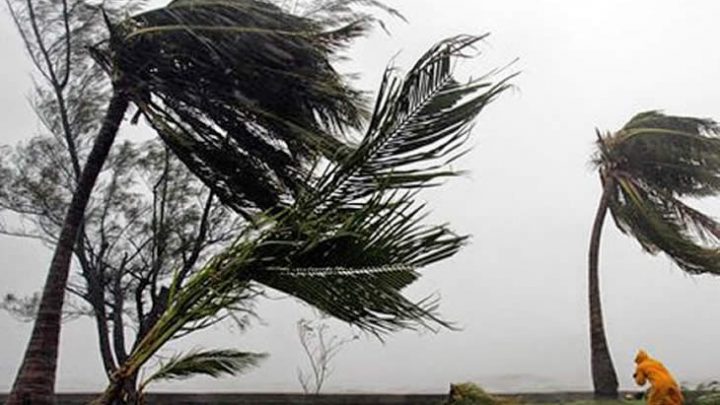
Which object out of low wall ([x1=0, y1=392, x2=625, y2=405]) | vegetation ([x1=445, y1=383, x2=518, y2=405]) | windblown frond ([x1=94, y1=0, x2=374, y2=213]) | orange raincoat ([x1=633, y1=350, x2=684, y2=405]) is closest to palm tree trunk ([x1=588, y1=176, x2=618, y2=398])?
low wall ([x1=0, y1=392, x2=625, y2=405])

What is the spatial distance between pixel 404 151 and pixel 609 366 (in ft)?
32.2

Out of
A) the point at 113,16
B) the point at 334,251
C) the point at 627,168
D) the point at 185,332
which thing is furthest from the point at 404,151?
the point at 627,168

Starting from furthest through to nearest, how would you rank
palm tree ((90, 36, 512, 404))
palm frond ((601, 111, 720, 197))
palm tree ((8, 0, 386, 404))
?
palm frond ((601, 111, 720, 197)) → palm tree ((8, 0, 386, 404)) → palm tree ((90, 36, 512, 404))

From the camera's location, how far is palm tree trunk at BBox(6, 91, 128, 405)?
15.8ft

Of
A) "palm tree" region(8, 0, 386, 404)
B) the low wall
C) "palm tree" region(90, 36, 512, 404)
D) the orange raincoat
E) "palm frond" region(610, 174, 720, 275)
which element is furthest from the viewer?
"palm frond" region(610, 174, 720, 275)

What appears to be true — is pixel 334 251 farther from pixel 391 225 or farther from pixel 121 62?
pixel 121 62

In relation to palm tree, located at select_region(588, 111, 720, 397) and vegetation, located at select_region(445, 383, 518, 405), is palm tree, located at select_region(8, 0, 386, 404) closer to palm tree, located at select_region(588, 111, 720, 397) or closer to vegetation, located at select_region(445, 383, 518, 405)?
vegetation, located at select_region(445, 383, 518, 405)

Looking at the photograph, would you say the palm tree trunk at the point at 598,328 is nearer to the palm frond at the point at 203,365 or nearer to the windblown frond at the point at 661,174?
the windblown frond at the point at 661,174

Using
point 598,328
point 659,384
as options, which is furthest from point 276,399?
point 598,328

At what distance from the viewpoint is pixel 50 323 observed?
5070mm

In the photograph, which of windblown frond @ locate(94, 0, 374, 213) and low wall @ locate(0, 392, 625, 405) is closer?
windblown frond @ locate(94, 0, 374, 213)

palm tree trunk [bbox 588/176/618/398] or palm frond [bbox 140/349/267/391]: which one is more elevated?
palm tree trunk [bbox 588/176/618/398]

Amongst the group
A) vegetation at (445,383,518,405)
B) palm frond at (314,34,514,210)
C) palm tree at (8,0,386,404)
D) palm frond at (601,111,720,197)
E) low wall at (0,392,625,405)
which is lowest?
vegetation at (445,383,518,405)

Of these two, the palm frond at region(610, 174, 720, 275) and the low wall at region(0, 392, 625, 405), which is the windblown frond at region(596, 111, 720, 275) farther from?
the low wall at region(0, 392, 625, 405)
